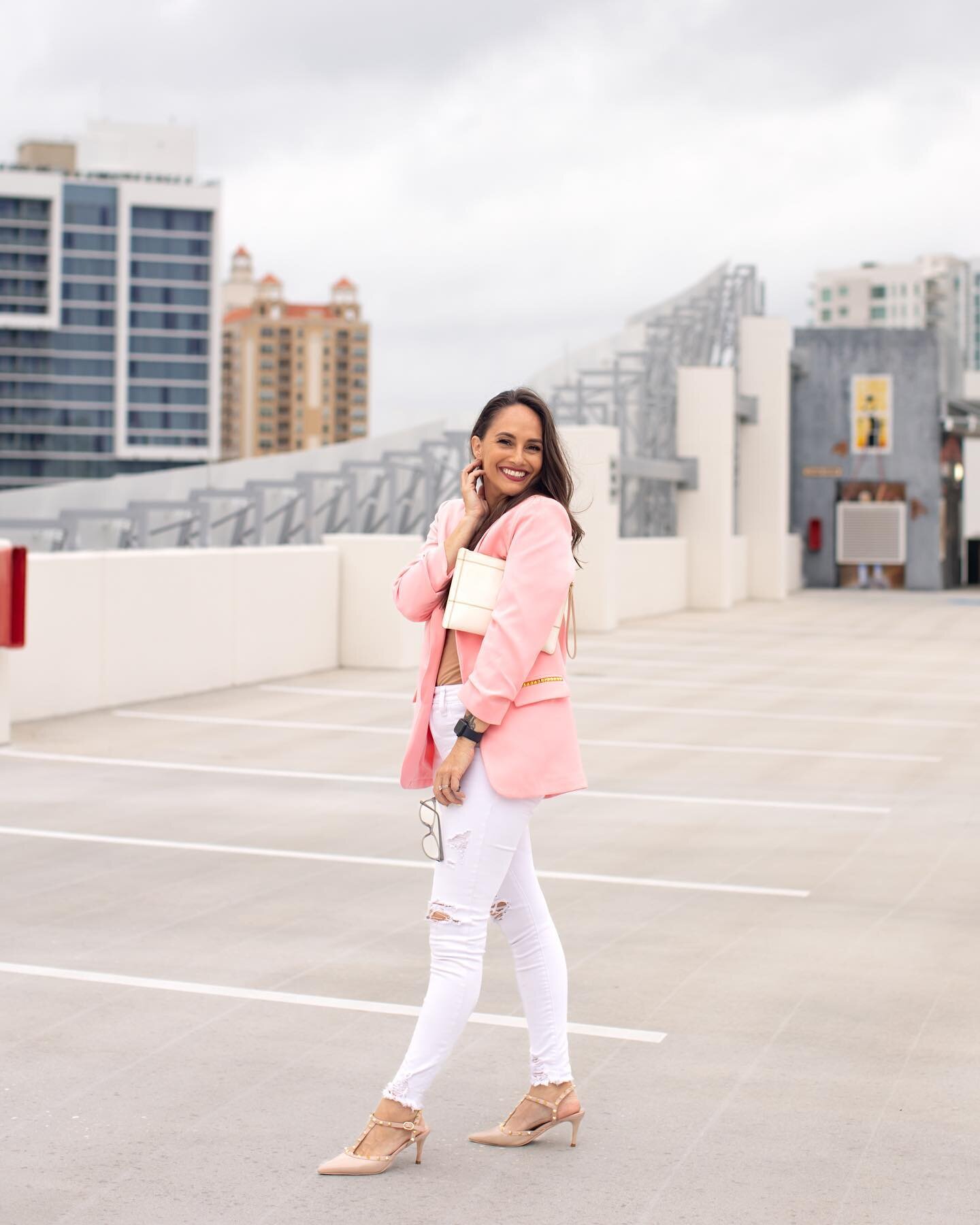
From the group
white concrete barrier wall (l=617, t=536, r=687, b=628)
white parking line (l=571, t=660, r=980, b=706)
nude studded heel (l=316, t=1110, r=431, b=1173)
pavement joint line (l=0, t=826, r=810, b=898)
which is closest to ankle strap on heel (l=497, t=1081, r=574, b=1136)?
nude studded heel (l=316, t=1110, r=431, b=1173)

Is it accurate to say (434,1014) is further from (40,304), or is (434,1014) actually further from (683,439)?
(40,304)

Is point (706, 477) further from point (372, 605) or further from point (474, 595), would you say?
point (474, 595)

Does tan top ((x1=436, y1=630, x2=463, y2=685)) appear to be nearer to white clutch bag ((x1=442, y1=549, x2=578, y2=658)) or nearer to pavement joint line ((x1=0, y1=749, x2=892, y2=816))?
white clutch bag ((x1=442, y1=549, x2=578, y2=658))

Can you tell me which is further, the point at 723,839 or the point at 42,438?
the point at 42,438

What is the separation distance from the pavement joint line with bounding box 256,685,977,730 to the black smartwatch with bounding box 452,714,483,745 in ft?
32.5

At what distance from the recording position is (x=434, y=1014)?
3.75 m

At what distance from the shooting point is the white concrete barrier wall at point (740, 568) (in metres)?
33.8

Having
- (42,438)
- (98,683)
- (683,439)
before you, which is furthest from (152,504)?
(42,438)

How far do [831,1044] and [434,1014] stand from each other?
151 cm

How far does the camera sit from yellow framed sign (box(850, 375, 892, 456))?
42.7 meters

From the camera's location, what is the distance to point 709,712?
13.9 metres

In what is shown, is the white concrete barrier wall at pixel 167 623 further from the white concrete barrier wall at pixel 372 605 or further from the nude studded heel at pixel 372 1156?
the nude studded heel at pixel 372 1156

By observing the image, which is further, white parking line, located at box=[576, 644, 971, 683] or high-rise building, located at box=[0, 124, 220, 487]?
high-rise building, located at box=[0, 124, 220, 487]

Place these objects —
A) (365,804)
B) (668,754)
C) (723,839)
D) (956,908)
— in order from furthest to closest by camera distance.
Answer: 1. (668,754)
2. (365,804)
3. (723,839)
4. (956,908)
